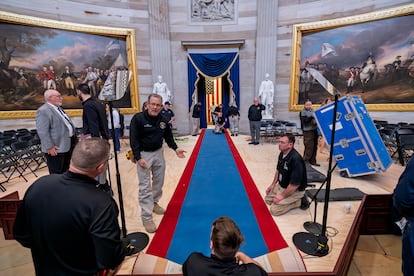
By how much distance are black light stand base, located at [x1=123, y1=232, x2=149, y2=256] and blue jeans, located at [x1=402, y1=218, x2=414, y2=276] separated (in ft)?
8.65

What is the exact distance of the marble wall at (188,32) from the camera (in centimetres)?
984

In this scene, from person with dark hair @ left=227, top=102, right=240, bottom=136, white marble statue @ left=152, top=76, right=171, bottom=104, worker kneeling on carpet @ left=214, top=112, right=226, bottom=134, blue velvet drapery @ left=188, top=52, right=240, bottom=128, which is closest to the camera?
white marble statue @ left=152, top=76, right=171, bottom=104

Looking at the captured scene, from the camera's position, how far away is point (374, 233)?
3.57 m

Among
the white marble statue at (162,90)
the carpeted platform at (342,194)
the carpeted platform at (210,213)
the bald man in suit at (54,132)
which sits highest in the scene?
the white marble statue at (162,90)

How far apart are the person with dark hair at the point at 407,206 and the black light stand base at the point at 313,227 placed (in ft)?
4.01

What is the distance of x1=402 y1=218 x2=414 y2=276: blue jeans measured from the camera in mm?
1799

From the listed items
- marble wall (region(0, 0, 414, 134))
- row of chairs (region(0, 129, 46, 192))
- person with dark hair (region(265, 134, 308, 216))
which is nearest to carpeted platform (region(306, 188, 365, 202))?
person with dark hair (region(265, 134, 308, 216))

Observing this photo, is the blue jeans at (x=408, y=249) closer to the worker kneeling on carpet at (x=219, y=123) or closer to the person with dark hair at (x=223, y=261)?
the person with dark hair at (x=223, y=261)

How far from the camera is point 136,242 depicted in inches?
A: 115

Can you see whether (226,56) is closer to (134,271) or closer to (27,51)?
(27,51)

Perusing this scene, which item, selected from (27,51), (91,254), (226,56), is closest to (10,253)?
(91,254)

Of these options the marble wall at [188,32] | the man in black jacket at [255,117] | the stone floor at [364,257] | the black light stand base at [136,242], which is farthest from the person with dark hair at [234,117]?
the black light stand base at [136,242]

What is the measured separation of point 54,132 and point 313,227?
4011 mm

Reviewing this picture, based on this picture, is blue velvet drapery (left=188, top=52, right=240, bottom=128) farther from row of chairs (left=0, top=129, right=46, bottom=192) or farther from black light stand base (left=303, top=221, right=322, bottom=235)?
black light stand base (left=303, top=221, right=322, bottom=235)
